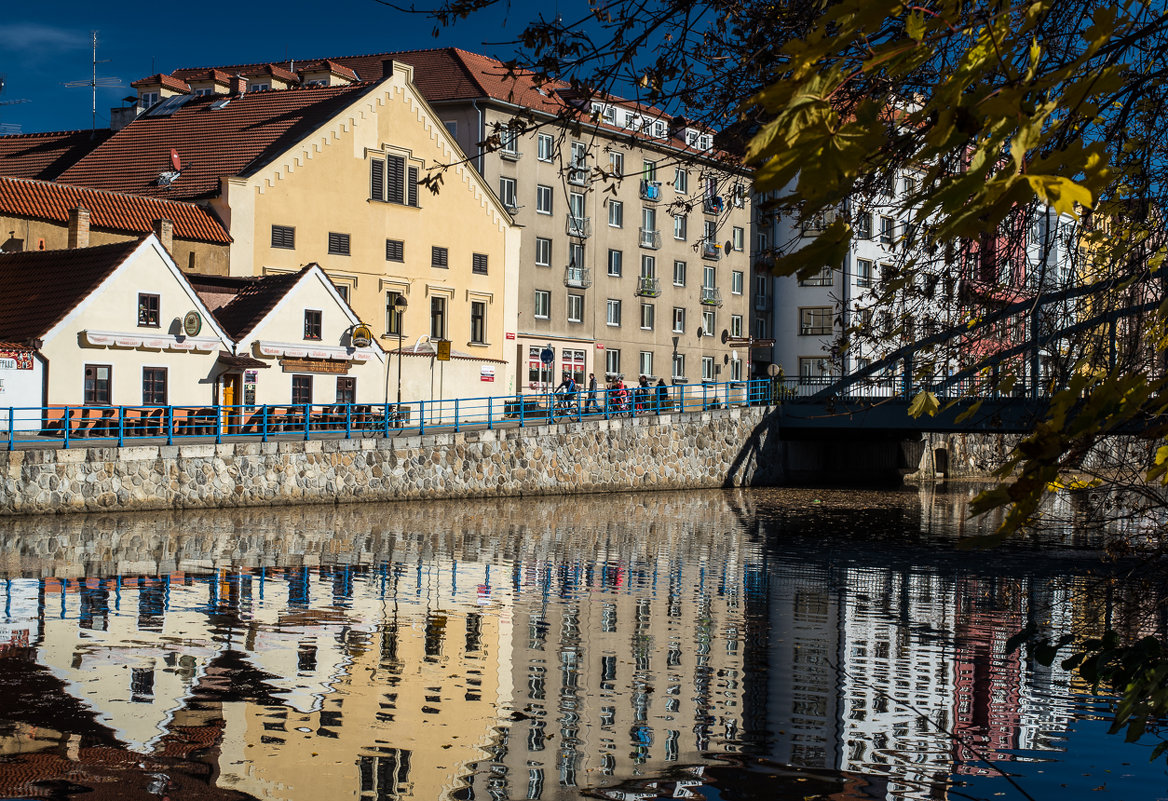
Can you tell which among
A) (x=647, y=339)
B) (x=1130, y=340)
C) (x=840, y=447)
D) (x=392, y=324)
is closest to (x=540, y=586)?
(x=1130, y=340)

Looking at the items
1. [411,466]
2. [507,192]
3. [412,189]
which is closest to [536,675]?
[411,466]

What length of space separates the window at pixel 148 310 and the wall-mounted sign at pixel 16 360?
10.4 feet

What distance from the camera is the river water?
7.72 meters

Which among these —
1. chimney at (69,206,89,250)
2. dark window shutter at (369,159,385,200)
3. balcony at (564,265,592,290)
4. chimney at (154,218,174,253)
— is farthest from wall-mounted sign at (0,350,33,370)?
balcony at (564,265,592,290)

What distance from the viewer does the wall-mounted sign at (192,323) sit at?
109ft

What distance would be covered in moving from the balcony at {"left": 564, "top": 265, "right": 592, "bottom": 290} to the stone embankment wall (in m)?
12.2

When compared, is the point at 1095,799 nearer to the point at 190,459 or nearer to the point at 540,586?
the point at 540,586

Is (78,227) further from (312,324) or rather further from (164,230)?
(312,324)

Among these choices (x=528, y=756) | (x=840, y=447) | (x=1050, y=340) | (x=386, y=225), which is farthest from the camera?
(x=840, y=447)

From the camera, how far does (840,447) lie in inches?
2051

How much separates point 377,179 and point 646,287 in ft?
60.1

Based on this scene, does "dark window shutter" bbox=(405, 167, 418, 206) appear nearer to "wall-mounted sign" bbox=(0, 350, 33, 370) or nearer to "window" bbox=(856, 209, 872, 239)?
"wall-mounted sign" bbox=(0, 350, 33, 370)

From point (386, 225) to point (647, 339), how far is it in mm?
18579

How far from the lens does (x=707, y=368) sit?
211 ft
